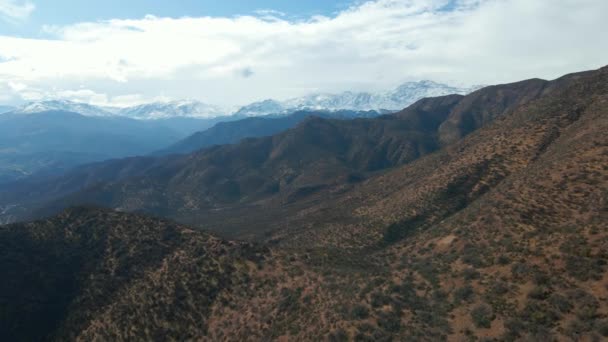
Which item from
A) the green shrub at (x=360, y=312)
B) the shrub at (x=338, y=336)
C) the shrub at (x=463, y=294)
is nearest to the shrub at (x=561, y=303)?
the shrub at (x=463, y=294)

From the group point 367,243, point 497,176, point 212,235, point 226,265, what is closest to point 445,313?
point 226,265

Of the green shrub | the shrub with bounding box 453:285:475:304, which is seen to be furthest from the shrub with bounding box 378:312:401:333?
the shrub with bounding box 453:285:475:304

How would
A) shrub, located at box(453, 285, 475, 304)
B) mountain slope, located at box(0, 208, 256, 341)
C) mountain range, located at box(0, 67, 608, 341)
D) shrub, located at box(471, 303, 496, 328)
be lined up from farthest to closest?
1. mountain slope, located at box(0, 208, 256, 341)
2. shrub, located at box(453, 285, 475, 304)
3. mountain range, located at box(0, 67, 608, 341)
4. shrub, located at box(471, 303, 496, 328)

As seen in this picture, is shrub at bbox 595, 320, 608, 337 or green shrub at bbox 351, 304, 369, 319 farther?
green shrub at bbox 351, 304, 369, 319

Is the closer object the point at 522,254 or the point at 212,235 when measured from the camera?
the point at 522,254

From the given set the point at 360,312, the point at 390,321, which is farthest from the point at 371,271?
the point at 390,321

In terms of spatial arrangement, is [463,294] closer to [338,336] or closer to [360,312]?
[360,312]

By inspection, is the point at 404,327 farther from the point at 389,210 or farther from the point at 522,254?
the point at 389,210

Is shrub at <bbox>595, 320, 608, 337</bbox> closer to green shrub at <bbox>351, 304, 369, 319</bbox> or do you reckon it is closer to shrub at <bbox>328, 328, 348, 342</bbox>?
green shrub at <bbox>351, 304, 369, 319</bbox>

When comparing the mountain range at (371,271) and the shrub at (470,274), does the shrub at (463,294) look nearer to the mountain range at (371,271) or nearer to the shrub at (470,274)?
the mountain range at (371,271)

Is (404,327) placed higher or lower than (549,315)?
lower

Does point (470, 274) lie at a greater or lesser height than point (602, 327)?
lesser
